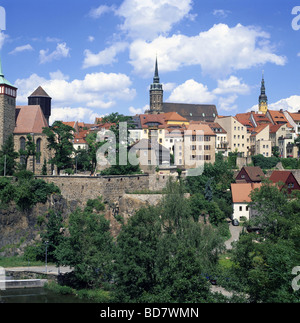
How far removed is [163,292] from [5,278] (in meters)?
17.8

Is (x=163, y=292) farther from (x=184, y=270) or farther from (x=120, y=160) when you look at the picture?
(x=120, y=160)

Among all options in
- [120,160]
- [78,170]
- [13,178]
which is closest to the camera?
[13,178]

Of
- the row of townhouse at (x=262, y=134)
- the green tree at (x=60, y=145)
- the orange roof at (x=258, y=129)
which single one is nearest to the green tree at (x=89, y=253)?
the green tree at (x=60, y=145)

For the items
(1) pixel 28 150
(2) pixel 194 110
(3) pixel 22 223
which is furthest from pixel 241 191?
(2) pixel 194 110

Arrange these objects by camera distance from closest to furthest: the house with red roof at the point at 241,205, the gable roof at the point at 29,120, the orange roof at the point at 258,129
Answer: the house with red roof at the point at 241,205
the gable roof at the point at 29,120
the orange roof at the point at 258,129

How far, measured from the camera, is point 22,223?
45875mm

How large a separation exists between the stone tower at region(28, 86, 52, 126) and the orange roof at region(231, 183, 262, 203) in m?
29.2

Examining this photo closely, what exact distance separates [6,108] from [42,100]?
1199 centimetres

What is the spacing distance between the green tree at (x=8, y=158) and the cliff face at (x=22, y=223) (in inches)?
247

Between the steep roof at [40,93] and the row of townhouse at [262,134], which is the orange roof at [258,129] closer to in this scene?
the row of townhouse at [262,134]

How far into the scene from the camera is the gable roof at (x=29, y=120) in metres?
57.4

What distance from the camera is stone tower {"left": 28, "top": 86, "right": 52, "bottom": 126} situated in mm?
67125

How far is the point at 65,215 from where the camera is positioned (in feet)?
153
